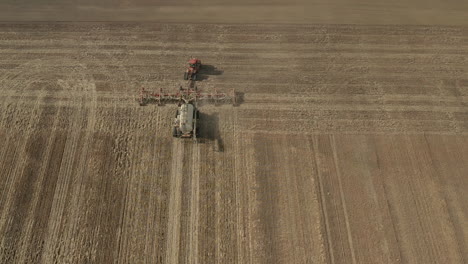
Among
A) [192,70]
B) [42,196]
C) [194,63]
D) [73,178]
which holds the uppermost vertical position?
[194,63]

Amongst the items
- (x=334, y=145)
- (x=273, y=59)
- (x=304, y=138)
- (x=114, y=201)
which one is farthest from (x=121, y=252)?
(x=273, y=59)

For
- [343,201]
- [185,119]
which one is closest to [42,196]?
[185,119]

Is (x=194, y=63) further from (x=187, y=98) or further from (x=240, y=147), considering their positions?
(x=240, y=147)

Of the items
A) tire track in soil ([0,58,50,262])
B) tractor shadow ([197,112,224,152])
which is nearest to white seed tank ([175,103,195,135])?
tractor shadow ([197,112,224,152])

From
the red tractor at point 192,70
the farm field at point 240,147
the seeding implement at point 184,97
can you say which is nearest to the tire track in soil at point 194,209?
the farm field at point 240,147

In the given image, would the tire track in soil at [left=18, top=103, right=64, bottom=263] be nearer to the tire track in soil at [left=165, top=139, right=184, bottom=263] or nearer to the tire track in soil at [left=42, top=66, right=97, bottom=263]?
the tire track in soil at [left=42, top=66, right=97, bottom=263]

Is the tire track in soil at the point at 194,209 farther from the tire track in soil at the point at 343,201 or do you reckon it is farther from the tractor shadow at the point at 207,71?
the tire track in soil at the point at 343,201
